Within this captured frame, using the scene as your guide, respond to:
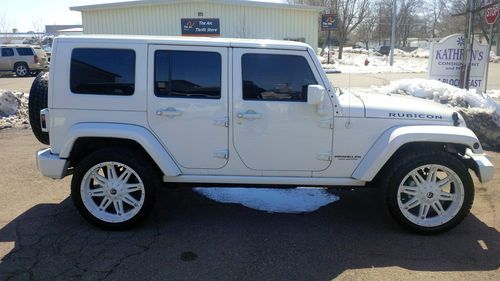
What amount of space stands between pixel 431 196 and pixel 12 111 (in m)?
9.55

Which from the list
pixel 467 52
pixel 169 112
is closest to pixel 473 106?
pixel 467 52

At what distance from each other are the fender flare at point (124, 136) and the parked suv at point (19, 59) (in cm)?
2415

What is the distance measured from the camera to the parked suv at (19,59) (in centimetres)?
Result: 2514

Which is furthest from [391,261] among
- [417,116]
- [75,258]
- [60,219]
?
[60,219]

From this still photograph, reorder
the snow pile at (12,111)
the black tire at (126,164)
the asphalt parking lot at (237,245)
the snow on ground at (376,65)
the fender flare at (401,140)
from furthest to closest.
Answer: the snow on ground at (376,65) → the snow pile at (12,111) → the black tire at (126,164) → the fender flare at (401,140) → the asphalt parking lot at (237,245)

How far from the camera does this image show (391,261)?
3.82 m

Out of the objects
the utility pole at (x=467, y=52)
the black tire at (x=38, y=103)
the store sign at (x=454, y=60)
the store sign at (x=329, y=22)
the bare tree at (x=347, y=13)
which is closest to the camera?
the black tire at (x=38, y=103)

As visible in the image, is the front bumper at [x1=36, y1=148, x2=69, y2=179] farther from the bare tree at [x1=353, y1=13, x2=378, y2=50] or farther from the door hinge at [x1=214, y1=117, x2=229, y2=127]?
the bare tree at [x1=353, y1=13, x2=378, y2=50]

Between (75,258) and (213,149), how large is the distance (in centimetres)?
154

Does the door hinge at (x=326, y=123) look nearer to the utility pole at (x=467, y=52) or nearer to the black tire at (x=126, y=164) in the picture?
Result: the black tire at (x=126, y=164)

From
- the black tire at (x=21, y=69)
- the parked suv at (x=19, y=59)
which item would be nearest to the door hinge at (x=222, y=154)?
the parked suv at (x=19, y=59)

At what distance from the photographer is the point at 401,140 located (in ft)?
13.5

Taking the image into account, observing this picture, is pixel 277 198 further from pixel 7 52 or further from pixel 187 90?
pixel 7 52

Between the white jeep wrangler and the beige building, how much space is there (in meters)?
23.2
